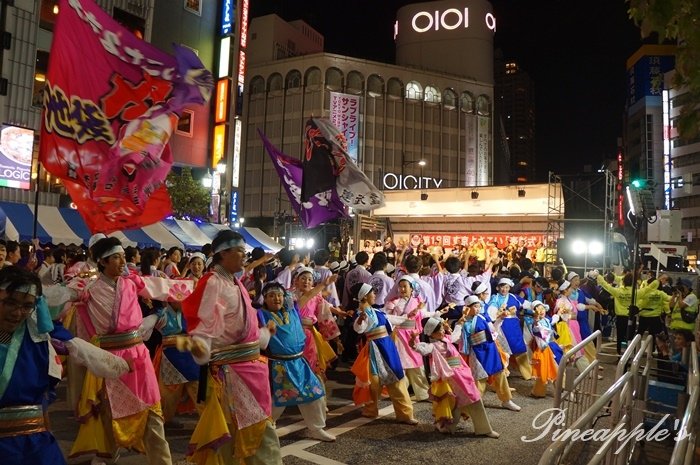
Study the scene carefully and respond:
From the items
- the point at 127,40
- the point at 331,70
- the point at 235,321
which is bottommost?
the point at 235,321

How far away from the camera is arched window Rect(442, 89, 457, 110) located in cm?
5850

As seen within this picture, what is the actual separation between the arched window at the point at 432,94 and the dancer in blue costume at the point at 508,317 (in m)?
52.3

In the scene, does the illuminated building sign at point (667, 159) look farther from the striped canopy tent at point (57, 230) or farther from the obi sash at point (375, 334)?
the obi sash at point (375, 334)

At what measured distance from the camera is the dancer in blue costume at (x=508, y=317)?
26.0 ft

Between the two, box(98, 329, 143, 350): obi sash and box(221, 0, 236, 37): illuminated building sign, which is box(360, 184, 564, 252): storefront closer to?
box(221, 0, 236, 37): illuminated building sign

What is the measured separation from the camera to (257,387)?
420cm

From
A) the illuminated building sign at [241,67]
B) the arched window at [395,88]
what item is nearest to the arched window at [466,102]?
the arched window at [395,88]

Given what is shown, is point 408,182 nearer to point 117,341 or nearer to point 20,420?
point 117,341

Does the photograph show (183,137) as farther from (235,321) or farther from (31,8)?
(235,321)

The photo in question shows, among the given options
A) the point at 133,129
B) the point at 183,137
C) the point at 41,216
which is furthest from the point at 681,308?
the point at 183,137

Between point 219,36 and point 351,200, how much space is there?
85.9 feet

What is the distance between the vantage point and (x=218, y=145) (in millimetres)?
31500

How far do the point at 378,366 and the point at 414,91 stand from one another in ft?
177

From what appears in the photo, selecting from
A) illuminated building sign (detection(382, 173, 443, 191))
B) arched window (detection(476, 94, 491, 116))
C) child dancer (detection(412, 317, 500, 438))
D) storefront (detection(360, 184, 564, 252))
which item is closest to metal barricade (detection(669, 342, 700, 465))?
child dancer (detection(412, 317, 500, 438))
